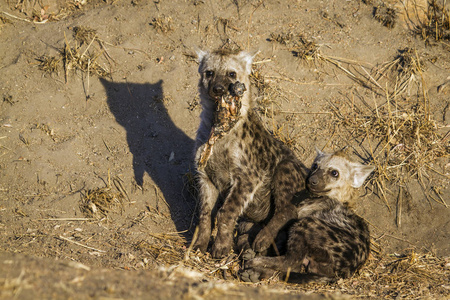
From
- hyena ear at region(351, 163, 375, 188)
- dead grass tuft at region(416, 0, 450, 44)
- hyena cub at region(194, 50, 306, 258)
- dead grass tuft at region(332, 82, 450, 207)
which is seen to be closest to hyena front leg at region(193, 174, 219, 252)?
hyena cub at region(194, 50, 306, 258)

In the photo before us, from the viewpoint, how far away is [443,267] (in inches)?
181

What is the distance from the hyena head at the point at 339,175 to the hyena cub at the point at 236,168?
224 mm

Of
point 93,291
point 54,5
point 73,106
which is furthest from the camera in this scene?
point 54,5

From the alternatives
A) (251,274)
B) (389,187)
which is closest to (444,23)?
(389,187)

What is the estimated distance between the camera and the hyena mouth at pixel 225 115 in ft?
14.3

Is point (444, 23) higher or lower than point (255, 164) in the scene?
higher

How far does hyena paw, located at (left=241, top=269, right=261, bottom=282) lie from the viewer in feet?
12.9

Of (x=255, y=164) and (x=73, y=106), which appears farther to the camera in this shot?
(x=73, y=106)

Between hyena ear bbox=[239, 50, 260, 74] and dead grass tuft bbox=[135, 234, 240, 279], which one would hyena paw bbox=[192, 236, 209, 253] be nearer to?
dead grass tuft bbox=[135, 234, 240, 279]

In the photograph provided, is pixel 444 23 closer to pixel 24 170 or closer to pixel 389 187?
pixel 389 187

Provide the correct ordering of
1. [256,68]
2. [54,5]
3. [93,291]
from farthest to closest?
[54,5] → [256,68] → [93,291]

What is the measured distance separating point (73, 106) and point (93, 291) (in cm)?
406

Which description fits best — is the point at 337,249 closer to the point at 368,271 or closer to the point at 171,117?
the point at 368,271

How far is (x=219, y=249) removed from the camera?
14.1ft
